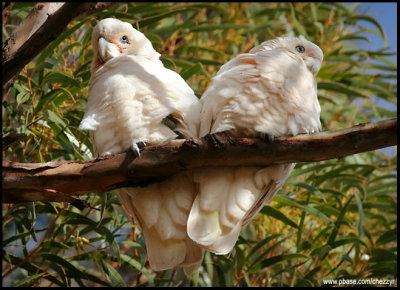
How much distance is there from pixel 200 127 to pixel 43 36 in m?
0.58

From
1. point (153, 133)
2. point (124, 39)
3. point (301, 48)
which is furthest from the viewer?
point (124, 39)

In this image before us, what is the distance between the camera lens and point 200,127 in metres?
1.69

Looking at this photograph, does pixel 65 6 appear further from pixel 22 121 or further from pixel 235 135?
pixel 22 121

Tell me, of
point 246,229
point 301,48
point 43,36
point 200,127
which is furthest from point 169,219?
point 246,229

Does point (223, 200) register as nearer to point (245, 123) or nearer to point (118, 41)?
point (245, 123)

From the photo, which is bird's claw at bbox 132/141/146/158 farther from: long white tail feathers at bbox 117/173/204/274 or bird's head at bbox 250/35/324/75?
bird's head at bbox 250/35/324/75

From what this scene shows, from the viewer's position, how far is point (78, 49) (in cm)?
250

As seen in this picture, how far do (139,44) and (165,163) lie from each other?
0.65 m

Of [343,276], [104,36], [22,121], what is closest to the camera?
[104,36]

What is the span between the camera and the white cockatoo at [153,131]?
1.61m

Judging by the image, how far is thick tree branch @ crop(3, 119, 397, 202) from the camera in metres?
1.41

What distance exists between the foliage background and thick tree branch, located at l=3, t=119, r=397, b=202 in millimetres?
351

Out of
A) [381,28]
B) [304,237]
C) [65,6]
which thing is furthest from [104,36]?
[381,28]

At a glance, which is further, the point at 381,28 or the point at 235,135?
the point at 381,28
